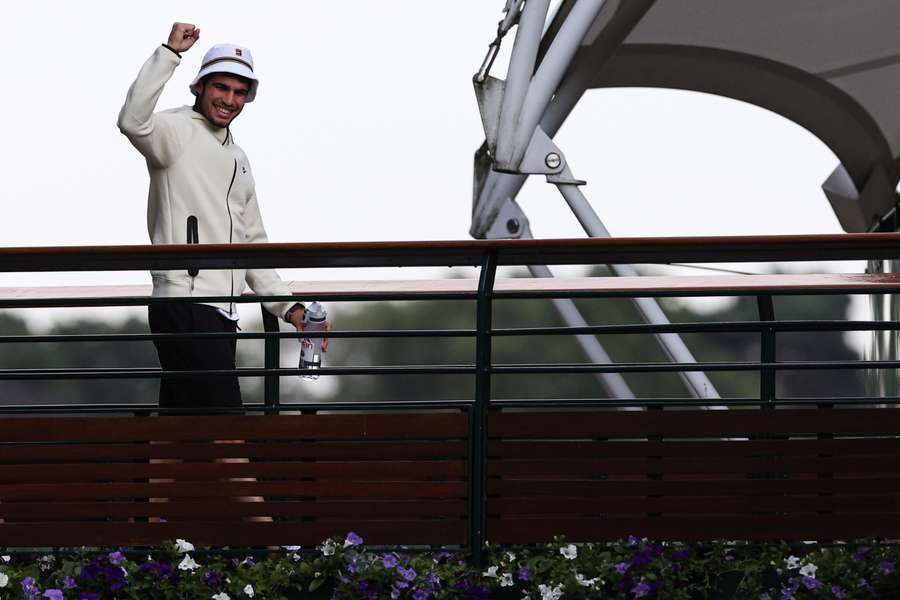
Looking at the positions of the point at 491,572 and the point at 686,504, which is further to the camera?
the point at 686,504

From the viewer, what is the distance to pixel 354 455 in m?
5.42

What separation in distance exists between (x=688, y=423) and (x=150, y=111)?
207 cm

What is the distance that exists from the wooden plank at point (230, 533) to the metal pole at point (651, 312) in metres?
3.39

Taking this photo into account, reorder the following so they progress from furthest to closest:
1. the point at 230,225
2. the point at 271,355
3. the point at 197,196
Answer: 1. the point at 271,355
2. the point at 230,225
3. the point at 197,196

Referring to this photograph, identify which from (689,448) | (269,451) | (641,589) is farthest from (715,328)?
(269,451)

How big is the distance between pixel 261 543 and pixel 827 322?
198cm

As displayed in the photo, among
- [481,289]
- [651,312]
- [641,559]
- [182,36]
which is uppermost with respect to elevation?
[182,36]

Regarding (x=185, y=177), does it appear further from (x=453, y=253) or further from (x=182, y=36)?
(x=453, y=253)

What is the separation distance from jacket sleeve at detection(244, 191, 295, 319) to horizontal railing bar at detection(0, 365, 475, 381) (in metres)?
0.49

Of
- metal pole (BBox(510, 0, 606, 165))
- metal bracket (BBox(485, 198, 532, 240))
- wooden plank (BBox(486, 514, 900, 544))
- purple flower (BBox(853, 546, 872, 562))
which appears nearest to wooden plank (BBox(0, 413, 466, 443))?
wooden plank (BBox(486, 514, 900, 544))

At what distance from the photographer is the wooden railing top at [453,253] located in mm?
4984

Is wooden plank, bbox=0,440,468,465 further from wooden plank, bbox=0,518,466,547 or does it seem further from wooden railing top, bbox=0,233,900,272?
wooden railing top, bbox=0,233,900,272

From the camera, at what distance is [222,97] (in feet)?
18.9

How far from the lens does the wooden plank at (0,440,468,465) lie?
540 centimetres
